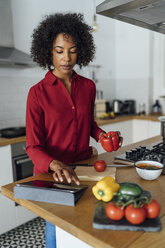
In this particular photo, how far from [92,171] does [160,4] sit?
919 millimetres

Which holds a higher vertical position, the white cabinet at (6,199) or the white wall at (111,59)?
the white wall at (111,59)

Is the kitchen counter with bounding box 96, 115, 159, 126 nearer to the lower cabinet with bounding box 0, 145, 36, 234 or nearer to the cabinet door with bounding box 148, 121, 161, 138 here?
the cabinet door with bounding box 148, 121, 161, 138

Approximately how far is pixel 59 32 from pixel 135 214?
1087 millimetres

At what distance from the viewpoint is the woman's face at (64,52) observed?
132cm

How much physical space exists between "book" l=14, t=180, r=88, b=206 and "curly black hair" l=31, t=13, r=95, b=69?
2.73 feet

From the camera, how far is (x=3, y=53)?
2432 mm

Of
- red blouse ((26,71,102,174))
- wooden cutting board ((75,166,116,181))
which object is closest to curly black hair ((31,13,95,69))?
red blouse ((26,71,102,174))

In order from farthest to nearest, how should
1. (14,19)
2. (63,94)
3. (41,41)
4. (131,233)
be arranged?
(14,19) < (41,41) < (63,94) < (131,233)

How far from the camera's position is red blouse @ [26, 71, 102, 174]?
1.28m

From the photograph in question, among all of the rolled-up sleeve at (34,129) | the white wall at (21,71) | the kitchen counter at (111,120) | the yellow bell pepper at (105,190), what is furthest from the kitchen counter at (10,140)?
the yellow bell pepper at (105,190)

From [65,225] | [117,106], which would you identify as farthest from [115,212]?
[117,106]

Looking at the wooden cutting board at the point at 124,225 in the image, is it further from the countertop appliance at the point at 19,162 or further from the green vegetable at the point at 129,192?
the countertop appliance at the point at 19,162

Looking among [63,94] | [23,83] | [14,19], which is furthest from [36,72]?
[63,94]

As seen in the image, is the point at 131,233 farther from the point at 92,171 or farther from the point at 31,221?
the point at 31,221
